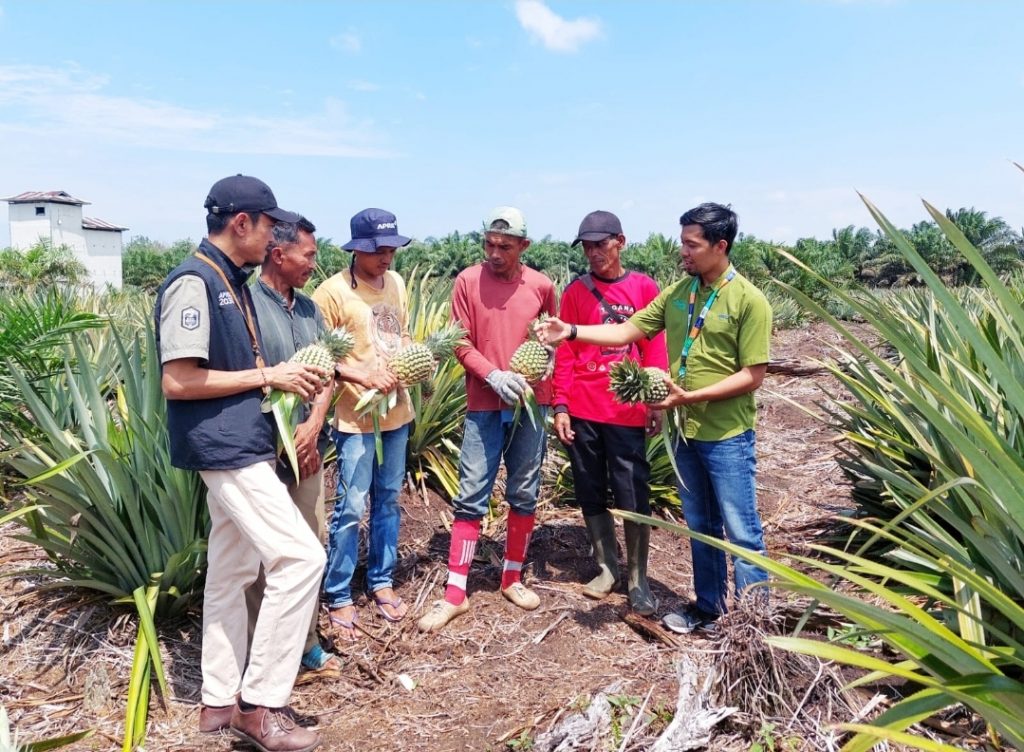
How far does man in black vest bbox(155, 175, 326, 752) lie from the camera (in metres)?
2.65

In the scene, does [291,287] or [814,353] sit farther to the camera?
[814,353]

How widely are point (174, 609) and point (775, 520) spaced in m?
3.85

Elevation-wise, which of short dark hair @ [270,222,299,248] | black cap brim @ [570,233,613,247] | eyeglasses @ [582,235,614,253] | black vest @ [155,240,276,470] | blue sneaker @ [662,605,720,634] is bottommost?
blue sneaker @ [662,605,720,634]

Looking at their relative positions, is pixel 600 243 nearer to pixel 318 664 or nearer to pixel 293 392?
pixel 293 392

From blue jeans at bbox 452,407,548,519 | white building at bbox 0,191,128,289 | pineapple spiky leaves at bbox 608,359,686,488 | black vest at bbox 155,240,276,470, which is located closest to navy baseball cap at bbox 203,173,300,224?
black vest at bbox 155,240,276,470

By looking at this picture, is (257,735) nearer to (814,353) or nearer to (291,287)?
(291,287)

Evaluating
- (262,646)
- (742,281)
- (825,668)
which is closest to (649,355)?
(742,281)

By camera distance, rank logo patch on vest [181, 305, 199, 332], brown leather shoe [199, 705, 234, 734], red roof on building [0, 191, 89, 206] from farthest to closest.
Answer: red roof on building [0, 191, 89, 206]
brown leather shoe [199, 705, 234, 734]
logo patch on vest [181, 305, 199, 332]

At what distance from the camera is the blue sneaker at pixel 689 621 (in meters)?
3.70

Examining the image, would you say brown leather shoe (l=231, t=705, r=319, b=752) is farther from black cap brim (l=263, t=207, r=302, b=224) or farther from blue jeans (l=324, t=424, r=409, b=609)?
black cap brim (l=263, t=207, r=302, b=224)

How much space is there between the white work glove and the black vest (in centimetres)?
117

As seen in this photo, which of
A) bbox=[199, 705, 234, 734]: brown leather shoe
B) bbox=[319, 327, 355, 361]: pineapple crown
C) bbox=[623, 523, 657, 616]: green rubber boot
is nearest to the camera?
bbox=[199, 705, 234, 734]: brown leather shoe

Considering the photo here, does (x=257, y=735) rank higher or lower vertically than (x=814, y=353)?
lower

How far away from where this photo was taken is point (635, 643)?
11.9 ft
